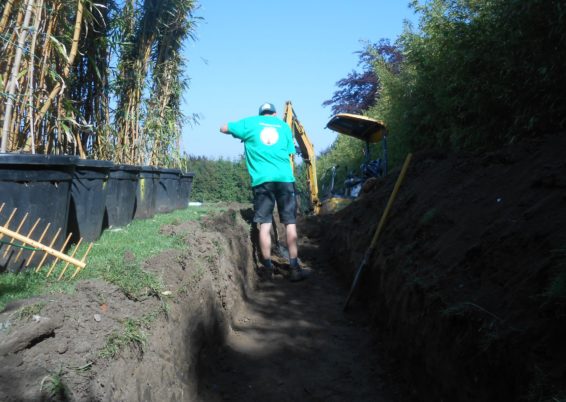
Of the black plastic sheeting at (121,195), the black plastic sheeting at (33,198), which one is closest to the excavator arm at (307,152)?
the black plastic sheeting at (121,195)

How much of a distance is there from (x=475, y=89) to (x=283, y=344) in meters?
3.31

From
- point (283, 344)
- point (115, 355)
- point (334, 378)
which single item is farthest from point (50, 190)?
point (334, 378)

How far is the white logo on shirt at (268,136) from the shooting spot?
5734mm

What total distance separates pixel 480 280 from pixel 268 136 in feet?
12.2

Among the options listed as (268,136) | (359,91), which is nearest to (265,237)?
(268,136)

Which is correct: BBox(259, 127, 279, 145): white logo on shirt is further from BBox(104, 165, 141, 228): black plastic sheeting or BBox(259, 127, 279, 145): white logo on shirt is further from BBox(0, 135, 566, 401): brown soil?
BBox(104, 165, 141, 228): black plastic sheeting

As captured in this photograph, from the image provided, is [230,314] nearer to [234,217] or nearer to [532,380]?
[234,217]

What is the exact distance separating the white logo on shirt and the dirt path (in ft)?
6.54

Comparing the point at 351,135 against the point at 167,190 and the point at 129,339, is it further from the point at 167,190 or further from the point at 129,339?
the point at 129,339

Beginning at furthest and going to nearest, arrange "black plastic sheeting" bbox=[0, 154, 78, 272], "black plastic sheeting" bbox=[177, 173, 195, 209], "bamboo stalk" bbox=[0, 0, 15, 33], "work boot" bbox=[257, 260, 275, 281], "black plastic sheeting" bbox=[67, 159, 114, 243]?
"black plastic sheeting" bbox=[177, 173, 195, 209]
"work boot" bbox=[257, 260, 275, 281]
"black plastic sheeting" bbox=[67, 159, 114, 243]
"bamboo stalk" bbox=[0, 0, 15, 33]
"black plastic sheeting" bbox=[0, 154, 78, 272]

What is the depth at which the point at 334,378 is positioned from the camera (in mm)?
3244

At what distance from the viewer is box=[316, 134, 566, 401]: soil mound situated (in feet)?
5.99

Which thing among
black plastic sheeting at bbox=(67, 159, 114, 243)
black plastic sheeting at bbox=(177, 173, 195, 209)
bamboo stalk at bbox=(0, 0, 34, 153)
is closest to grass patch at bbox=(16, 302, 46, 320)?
bamboo stalk at bbox=(0, 0, 34, 153)

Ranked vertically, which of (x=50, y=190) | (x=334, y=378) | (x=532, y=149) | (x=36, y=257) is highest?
(x=532, y=149)
